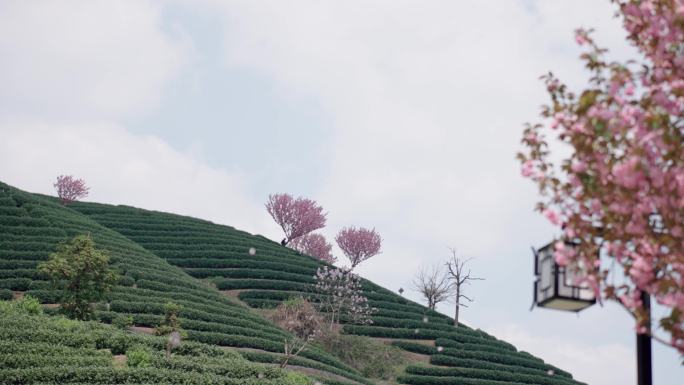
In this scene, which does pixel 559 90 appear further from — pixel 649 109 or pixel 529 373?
pixel 529 373

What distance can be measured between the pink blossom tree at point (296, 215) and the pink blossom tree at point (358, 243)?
218cm

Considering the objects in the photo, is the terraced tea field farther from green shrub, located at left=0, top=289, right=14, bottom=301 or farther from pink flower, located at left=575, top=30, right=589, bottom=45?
pink flower, located at left=575, top=30, right=589, bottom=45

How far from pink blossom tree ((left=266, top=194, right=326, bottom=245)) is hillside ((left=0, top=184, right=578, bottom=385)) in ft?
18.4

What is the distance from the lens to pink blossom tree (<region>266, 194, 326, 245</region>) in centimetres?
6309

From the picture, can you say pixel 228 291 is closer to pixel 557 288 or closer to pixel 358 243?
pixel 358 243

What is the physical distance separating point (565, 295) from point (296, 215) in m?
56.0

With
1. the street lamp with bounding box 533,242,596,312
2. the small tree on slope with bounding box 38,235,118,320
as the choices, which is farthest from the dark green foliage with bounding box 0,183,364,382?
the street lamp with bounding box 533,242,596,312

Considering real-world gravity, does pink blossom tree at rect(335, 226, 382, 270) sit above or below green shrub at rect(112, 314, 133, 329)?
above

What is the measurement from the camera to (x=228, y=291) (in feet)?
142

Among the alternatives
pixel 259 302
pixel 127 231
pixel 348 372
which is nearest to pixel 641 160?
pixel 348 372

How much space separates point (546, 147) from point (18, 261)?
31.3m

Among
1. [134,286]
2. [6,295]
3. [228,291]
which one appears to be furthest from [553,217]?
[228,291]

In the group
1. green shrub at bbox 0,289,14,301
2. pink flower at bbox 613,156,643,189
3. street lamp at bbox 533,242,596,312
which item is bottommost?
street lamp at bbox 533,242,596,312

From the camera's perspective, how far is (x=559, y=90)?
7.60 metres
